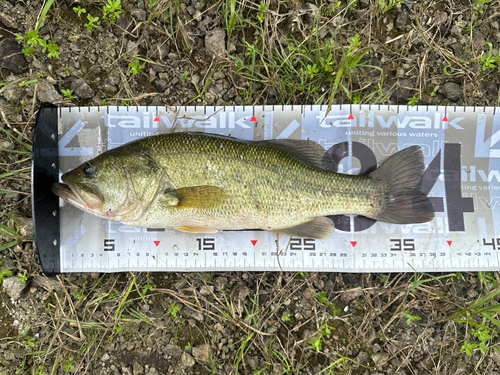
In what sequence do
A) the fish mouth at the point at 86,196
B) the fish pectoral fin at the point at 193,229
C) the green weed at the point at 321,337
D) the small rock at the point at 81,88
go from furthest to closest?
the small rock at the point at 81,88, the green weed at the point at 321,337, the fish pectoral fin at the point at 193,229, the fish mouth at the point at 86,196

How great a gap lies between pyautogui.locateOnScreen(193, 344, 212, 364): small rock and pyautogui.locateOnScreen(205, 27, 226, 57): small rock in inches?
127

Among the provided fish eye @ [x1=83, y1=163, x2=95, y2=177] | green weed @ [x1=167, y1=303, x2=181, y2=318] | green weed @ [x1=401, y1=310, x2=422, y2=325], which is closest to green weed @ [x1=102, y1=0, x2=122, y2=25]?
fish eye @ [x1=83, y1=163, x2=95, y2=177]

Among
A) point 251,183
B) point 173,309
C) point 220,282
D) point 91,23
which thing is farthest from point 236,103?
point 173,309

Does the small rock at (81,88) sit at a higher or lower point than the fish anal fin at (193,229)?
higher

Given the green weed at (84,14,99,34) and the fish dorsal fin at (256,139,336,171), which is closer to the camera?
the fish dorsal fin at (256,139,336,171)

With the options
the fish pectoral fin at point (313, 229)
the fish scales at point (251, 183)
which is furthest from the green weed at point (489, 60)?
the fish pectoral fin at point (313, 229)

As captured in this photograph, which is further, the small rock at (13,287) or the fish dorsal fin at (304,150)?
the small rock at (13,287)

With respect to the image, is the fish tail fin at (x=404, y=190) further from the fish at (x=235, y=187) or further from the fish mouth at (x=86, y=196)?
the fish mouth at (x=86, y=196)

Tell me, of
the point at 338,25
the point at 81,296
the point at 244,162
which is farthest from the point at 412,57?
the point at 81,296

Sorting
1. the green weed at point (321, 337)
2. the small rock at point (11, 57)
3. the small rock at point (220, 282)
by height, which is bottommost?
the green weed at point (321, 337)

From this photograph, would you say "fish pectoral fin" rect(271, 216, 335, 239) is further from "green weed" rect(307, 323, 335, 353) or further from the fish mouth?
the fish mouth

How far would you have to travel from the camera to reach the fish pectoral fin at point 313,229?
3.15 metres

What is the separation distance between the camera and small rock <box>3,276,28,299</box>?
335cm

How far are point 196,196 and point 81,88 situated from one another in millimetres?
1969
